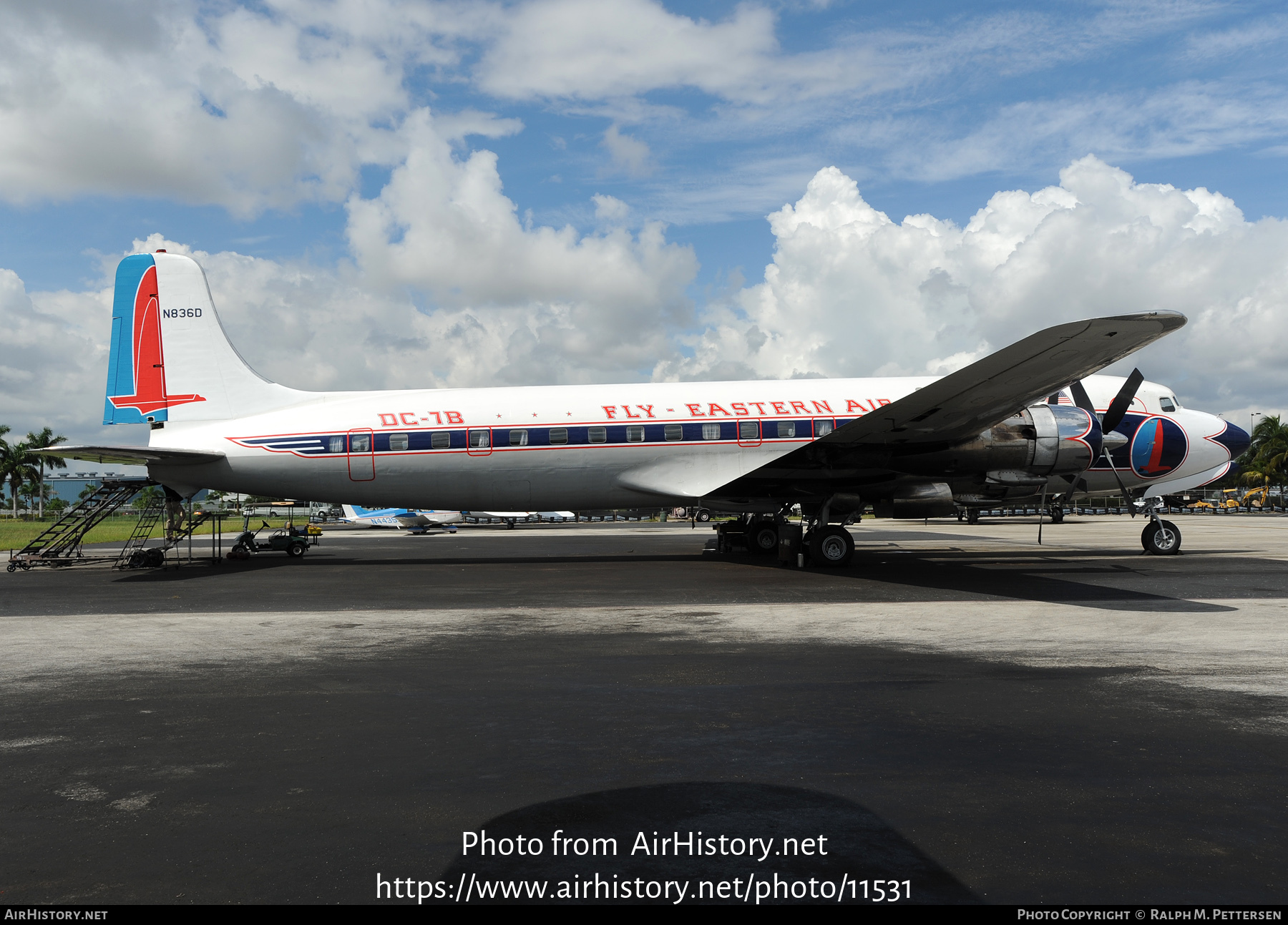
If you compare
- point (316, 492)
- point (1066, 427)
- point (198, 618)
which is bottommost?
point (198, 618)

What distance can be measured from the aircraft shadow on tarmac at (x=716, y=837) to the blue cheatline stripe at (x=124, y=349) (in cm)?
2105

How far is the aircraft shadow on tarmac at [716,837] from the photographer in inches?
149

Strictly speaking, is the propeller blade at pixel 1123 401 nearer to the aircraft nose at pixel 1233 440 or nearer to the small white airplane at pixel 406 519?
the aircraft nose at pixel 1233 440

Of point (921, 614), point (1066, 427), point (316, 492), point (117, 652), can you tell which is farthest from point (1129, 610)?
point (316, 492)

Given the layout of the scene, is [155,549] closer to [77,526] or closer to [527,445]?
[77,526]

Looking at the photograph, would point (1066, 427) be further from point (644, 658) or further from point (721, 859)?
point (721, 859)

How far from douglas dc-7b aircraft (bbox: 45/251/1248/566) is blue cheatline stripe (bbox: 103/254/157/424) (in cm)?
5

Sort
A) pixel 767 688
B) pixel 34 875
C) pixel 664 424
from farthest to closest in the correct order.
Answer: pixel 664 424, pixel 767 688, pixel 34 875

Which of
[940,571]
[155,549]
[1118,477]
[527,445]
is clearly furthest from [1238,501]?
[155,549]

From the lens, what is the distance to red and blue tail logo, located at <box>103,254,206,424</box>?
21.1 meters

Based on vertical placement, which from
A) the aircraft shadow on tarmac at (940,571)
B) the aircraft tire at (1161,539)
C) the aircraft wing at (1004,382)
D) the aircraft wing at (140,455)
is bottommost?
the aircraft shadow on tarmac at (940,571)

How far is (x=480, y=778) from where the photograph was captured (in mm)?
5086

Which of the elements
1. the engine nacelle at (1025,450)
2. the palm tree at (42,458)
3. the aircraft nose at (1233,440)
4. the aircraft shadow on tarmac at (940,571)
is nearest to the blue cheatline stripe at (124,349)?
the aircraft shadow on tarmac at (940,571)

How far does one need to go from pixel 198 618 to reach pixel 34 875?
9640 mm
